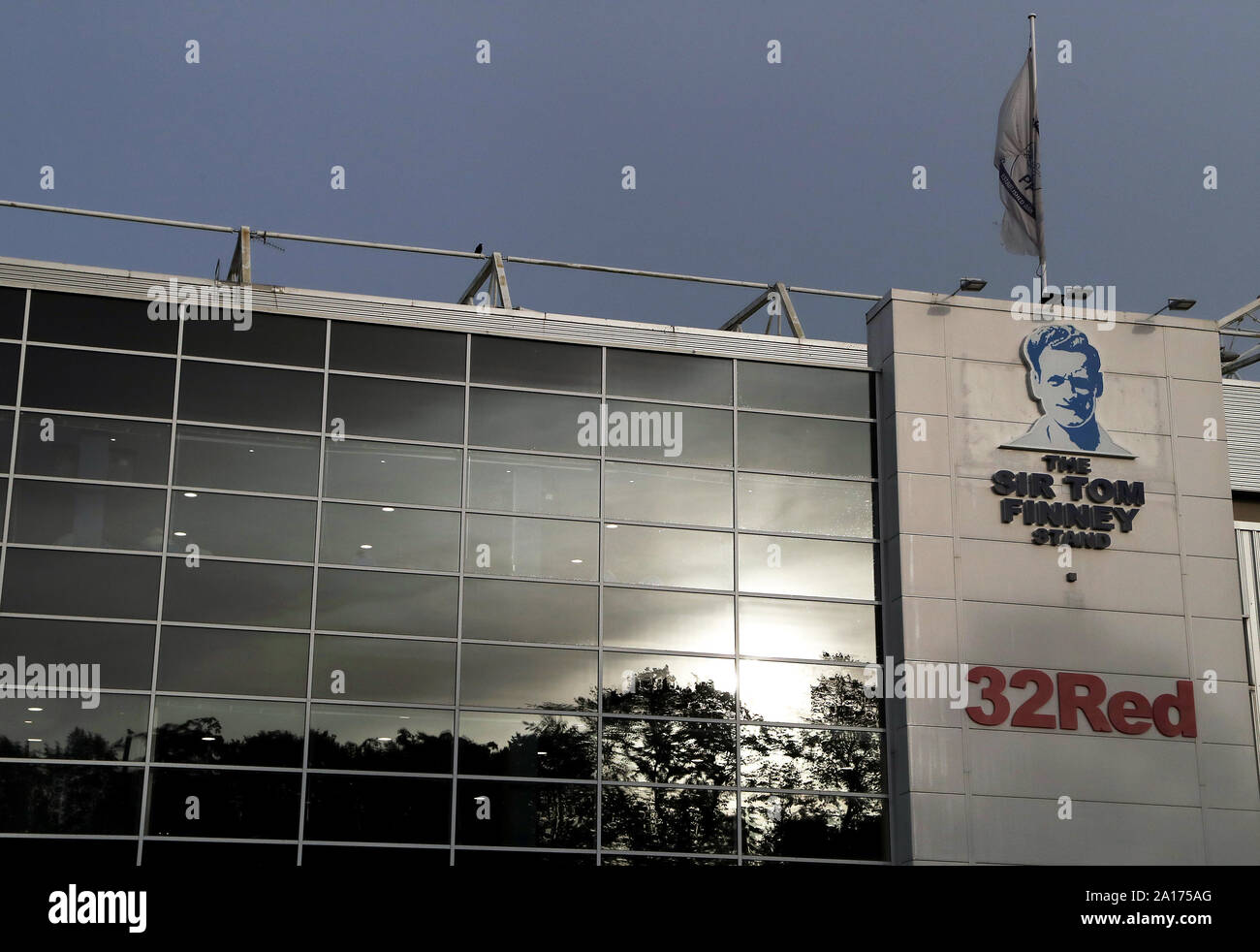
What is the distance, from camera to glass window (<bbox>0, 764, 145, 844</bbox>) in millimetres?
23094

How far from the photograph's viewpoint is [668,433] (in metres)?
27.9

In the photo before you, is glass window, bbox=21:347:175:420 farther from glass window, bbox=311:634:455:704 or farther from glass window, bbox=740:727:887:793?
glass window, bbox=740:727:887:793

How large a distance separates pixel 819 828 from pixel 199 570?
36.3 feet

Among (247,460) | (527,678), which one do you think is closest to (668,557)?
(527,678)

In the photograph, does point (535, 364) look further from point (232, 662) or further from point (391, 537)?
point (232, 662)

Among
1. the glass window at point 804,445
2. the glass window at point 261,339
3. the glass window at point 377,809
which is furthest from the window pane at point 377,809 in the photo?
the glass window at point 804,445

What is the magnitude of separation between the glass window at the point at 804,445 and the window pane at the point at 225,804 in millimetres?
9805

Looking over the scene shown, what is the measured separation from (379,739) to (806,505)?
8.65 meters

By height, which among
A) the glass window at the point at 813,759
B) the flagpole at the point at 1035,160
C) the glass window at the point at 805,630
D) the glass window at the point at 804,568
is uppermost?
the flagpole at the point at 1035,160

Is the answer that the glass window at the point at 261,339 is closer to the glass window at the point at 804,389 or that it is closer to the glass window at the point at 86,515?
the glass window at the point at 86,515

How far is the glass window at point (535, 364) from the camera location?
27375mm
